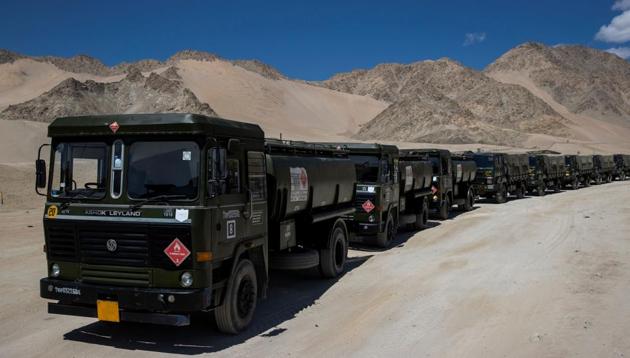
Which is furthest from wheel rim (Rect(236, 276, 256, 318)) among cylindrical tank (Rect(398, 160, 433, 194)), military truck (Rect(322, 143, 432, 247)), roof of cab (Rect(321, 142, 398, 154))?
cylindrical tank (Rect(398, 160, 433, 194))

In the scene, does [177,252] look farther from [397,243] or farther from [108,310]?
[397,243]

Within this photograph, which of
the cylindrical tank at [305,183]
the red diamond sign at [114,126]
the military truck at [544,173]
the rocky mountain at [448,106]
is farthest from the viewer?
the rocky mountain at [448,106]

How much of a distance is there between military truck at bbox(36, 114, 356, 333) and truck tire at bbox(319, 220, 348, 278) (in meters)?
3.65

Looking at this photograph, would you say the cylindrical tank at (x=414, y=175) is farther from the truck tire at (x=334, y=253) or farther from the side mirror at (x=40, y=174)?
the side mirror at (x=40, y=174)

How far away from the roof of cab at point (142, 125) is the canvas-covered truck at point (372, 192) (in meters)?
7.48

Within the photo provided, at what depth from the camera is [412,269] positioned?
12492mm

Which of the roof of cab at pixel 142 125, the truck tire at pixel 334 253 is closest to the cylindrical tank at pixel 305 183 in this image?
the truck tire at pixel 334 253

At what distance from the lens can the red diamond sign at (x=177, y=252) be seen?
693 cm

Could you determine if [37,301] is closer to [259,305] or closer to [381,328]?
[259,305]

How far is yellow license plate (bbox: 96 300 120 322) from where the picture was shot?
6.97 meters

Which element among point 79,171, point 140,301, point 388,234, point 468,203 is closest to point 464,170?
point 468,203

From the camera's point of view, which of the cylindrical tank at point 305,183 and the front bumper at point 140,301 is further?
the cylindrical tank at point 305,183

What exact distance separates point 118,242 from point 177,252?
735 mm

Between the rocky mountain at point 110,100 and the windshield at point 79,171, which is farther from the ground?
the rocky mountain at point 110,100
